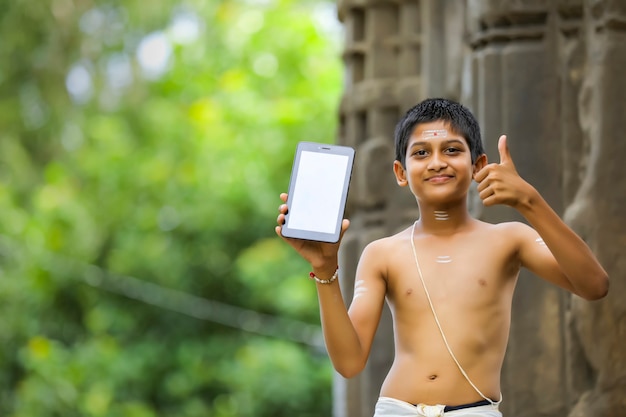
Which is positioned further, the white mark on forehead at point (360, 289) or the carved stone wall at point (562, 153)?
the carved stone wall at point (562, 153)

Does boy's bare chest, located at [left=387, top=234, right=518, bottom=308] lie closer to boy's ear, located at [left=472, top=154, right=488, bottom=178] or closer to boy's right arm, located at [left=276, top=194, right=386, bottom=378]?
boy's right arm, located at [left=276, top=194, right=386, bottom=378]

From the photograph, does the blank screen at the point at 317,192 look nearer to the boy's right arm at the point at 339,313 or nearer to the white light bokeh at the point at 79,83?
the boy's right arm at the point at 339,313

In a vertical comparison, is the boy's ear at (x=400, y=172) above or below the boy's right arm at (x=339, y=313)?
above

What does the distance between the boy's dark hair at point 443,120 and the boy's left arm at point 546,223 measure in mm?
205

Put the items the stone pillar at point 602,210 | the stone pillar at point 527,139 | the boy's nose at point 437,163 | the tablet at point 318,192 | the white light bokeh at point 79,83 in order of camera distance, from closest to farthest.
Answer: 1. the tablet at point 318,192
2. the boy's nose at point 437,163
3. the stone pillar at point 602,210
4. the stone pillar at point 527,139
5. the white light bokeh at point 79,83

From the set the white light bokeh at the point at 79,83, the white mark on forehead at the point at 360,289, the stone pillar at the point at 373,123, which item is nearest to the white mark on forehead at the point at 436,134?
the white mark on forehead at the point at 360,289

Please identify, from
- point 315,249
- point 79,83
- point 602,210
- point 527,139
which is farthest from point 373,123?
point 79,83

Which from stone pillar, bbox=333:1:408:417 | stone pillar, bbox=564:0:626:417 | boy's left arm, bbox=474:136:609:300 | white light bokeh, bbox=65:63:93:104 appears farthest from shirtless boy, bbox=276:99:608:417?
white light bokeh, bbox=65:63:93:104

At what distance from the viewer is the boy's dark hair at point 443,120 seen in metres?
3.37

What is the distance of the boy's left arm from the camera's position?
10.1 feet

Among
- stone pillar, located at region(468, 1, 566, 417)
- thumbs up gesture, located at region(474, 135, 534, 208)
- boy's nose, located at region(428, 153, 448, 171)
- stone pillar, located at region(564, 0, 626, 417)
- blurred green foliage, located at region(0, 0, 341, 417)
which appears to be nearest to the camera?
thumbs up gesture, located at region(474, 135, 534, 208)

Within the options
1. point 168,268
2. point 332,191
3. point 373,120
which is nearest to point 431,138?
point 332,191

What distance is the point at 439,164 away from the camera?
3.30 metres

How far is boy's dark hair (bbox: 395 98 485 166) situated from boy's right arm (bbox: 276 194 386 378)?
0.43 meters
